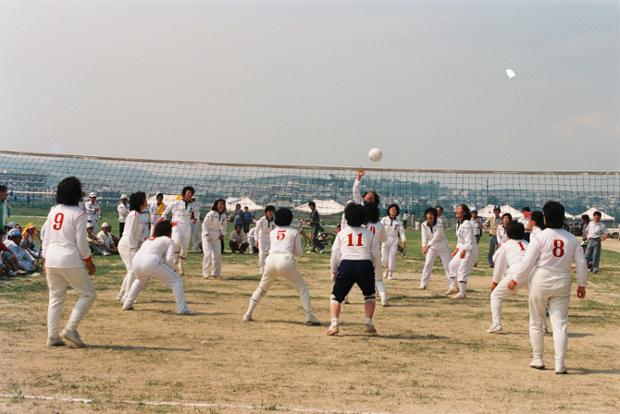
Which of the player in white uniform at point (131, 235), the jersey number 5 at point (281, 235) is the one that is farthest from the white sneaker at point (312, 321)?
the player in white uniform at point (131, 235)

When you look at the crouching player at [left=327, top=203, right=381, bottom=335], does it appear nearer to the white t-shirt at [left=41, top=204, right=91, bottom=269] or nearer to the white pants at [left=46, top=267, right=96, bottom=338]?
the white pants at [left=46, top=267, right=96, bottom=338]

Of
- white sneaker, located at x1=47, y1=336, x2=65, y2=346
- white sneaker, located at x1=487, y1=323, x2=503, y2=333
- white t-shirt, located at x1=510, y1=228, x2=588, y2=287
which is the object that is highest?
white t-shirt, located at x1=510, y1=228, x2=588, y2=287

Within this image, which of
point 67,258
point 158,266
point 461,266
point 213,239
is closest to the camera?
point 67,258

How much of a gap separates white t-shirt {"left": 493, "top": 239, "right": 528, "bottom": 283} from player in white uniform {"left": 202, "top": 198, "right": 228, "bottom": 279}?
7.65m

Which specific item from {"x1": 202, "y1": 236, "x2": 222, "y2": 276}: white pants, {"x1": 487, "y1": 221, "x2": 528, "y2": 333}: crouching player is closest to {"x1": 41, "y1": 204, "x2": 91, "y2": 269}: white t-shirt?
{"x1": 487, "y1": 221, "x2": 528, "y2": 333}: crouching player

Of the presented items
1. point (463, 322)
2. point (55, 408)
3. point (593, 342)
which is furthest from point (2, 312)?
point (593, 342)

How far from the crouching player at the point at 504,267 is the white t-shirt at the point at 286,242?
2.75 m

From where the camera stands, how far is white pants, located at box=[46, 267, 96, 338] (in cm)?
859

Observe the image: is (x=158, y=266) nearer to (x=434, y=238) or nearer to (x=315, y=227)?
(x=434, y=238)

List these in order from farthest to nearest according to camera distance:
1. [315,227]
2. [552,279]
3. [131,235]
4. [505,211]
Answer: [505,211] < [315,227] < [131,235] < [552,279]

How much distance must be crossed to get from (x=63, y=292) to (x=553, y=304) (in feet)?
17.8

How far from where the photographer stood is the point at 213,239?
56.4 feet

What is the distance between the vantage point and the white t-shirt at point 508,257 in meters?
10.9

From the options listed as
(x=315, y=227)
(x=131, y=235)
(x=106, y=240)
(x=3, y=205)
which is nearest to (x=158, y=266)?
(x=131, y=235)
